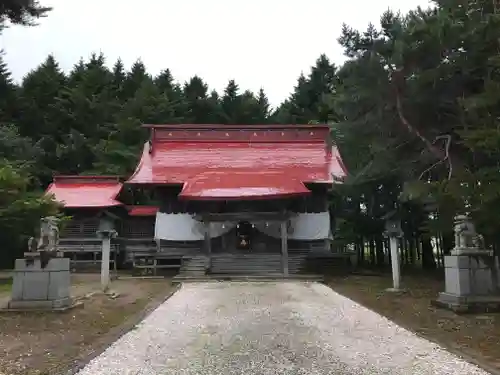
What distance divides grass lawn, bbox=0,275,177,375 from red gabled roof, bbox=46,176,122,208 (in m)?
9.52

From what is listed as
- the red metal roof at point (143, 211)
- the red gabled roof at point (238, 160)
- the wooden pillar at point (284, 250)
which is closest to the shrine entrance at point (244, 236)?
the red gabled roof at point (238, 160)

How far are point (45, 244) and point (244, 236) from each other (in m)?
10.2

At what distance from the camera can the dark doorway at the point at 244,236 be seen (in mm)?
17766

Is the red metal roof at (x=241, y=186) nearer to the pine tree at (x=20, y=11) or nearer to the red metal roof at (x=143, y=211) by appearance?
the red metal roof at (x=143, y=211)

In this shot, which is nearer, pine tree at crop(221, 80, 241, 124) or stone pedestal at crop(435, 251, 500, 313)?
stone pedestal at crop(435, 251, 500, 313)

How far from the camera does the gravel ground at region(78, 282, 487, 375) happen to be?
4.23m

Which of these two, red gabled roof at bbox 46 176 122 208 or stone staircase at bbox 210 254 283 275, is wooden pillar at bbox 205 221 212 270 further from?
red gabled roof at bbox 46 176 122 208

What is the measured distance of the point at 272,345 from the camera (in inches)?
202

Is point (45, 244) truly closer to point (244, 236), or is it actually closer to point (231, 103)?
point (244, 236)

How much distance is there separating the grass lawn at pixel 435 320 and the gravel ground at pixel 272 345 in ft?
0.96

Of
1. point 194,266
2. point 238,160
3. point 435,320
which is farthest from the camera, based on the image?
point 238,160

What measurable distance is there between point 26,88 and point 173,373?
103 ft

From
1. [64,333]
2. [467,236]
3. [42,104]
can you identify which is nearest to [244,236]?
[467,236]

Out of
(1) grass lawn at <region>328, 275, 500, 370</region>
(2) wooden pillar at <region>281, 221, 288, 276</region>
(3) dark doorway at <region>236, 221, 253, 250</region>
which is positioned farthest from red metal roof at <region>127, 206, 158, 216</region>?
(1) grass lawn at <region>328, 275, 500, 370</region>
